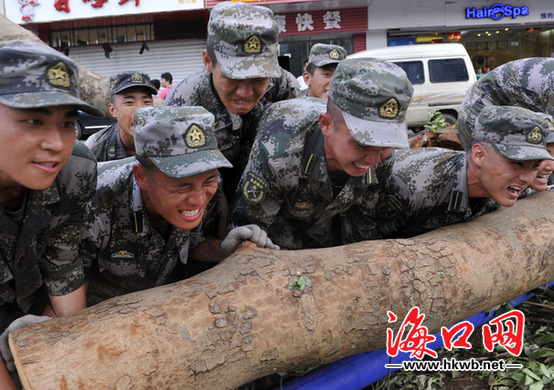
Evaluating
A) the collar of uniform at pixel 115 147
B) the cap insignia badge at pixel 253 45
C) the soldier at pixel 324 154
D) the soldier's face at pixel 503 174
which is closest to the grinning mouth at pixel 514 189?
the soldier's face at pixel 503 174

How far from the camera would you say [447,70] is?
959 cm

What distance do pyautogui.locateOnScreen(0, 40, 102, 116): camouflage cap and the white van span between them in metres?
8.77

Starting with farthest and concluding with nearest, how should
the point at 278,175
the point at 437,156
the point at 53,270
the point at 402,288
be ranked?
the point at 437,156
the point at 278,175
the point at 402,288
the point at 53,270

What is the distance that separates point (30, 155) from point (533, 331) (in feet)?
9.79

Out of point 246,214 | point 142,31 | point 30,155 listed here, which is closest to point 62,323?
point 30,155

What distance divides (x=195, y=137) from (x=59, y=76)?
57cm

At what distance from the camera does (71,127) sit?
58.6 inches

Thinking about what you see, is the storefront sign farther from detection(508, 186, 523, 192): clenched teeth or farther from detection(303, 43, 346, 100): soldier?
detection(508, 186, 523, 192): clenched teeth

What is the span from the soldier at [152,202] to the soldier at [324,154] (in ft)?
1.29

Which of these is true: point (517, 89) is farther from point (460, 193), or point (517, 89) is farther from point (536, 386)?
point (536, 386)

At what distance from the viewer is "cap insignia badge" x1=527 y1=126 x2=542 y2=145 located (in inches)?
101

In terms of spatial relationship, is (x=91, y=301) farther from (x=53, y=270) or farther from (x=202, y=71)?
(x=202, y=71)

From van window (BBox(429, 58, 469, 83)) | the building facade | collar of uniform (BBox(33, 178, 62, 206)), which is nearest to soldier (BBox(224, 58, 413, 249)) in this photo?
collar of uniform (BBox(33, 178, 62, 206))

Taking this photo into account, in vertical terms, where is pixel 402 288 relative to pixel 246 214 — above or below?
below
